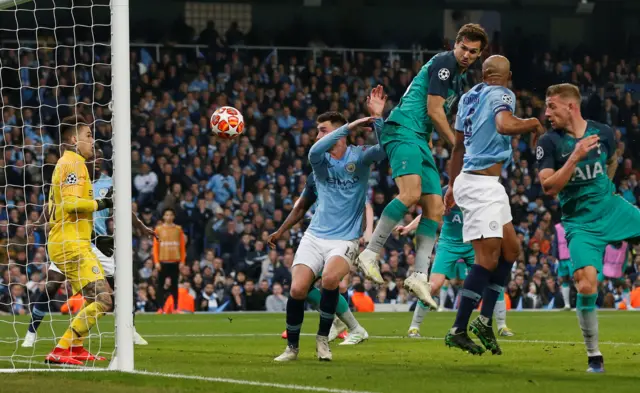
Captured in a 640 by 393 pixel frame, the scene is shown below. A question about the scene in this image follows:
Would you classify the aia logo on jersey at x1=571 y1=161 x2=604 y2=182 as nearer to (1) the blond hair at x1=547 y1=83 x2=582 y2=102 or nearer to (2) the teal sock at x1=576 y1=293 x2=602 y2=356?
(1) the blond hair at x1=547 y1=83 x2=582 y2=102

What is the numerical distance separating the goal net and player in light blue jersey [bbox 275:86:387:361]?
5.22 feet

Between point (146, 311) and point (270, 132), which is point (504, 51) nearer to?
point (270, 132)

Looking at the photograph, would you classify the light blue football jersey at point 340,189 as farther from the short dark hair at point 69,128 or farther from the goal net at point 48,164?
the short dark hair at point 69,128

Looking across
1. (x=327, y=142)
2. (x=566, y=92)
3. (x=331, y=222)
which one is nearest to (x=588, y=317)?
(x=566, y=92)

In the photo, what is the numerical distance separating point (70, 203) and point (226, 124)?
19.7ft

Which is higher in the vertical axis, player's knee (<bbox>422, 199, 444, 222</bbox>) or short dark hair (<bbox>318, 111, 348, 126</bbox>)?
short dark hair (<bbox>318, 111, 348, 126</bbox>)

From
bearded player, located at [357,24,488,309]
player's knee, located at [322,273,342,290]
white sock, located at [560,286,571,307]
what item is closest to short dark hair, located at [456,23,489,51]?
bearded player, located at [357,24,488,309]

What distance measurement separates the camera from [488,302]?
931 cm

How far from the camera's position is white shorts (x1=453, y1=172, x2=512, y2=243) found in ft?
29.5

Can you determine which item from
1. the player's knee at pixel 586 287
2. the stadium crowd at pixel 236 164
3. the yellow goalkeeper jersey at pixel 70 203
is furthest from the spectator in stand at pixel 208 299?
the player's knee at pixel 586 287

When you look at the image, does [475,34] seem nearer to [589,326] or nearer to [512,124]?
[512,124]

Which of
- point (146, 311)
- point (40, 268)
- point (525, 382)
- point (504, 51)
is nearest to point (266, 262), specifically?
point (146, 311)

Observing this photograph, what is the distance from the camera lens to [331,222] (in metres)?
10.3

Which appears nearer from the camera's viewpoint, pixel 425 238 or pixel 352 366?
pixel 352 366
